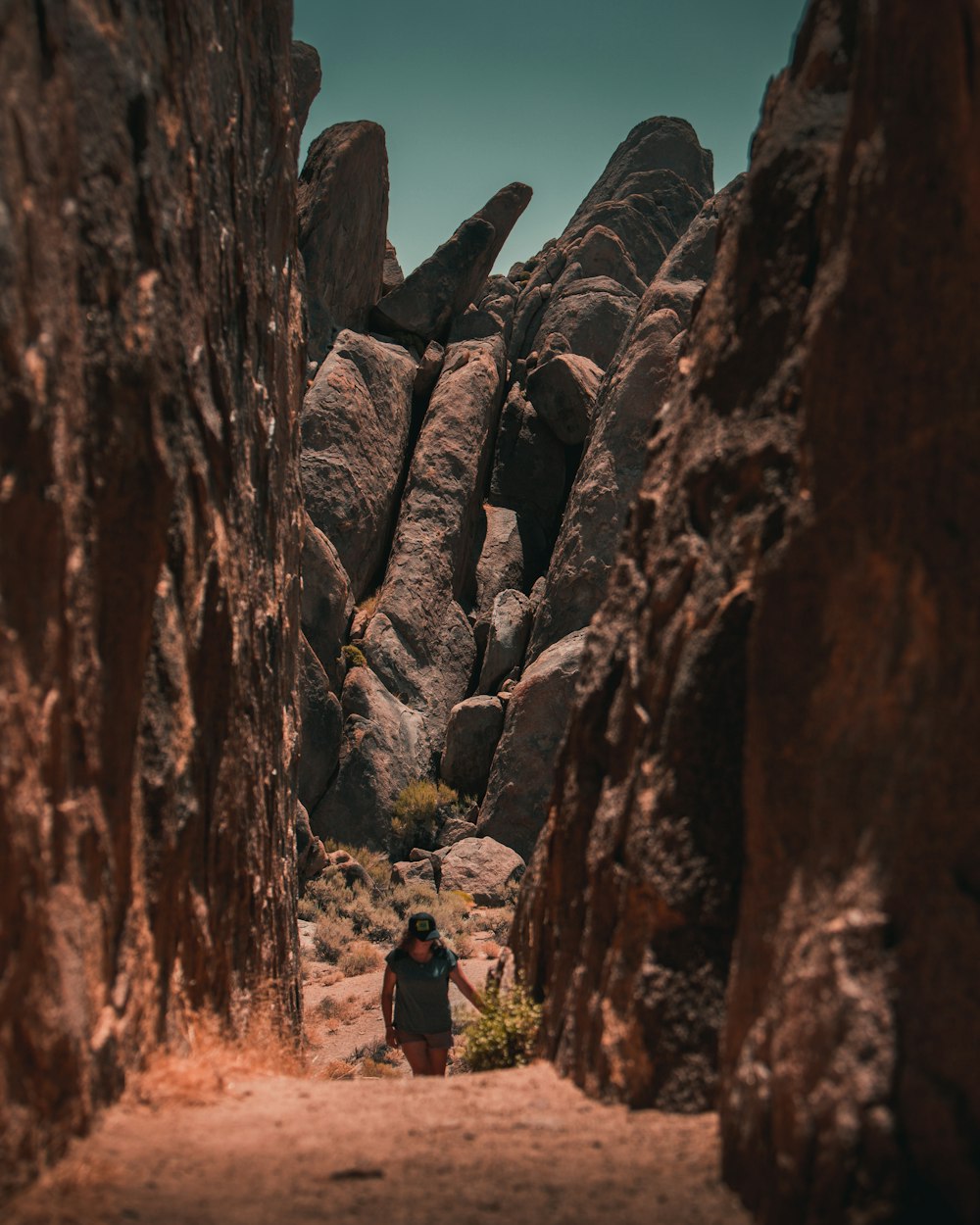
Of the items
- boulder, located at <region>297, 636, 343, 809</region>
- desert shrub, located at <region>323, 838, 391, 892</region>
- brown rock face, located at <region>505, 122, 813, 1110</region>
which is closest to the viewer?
brown rock face, located at <region>505, 122, 813, 1110</region>

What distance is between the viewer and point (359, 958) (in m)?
16.7

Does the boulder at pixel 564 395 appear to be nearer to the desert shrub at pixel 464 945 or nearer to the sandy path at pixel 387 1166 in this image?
the desert shrub at pixel 464 945

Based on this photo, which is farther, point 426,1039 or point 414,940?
point 426,1039

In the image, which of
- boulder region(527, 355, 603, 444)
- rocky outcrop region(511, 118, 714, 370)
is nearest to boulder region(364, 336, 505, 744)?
boulder region(527, 355, 603, 444)

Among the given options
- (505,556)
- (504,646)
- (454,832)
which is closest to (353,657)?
(504,646)

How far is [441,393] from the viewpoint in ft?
97.2

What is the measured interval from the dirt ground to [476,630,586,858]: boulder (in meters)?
17.2

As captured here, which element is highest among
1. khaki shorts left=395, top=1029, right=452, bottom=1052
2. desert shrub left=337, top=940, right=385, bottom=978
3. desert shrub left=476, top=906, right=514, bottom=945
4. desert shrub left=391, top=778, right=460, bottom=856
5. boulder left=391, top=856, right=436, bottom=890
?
desert shrub left=391, top=778, right=460, bottom=856

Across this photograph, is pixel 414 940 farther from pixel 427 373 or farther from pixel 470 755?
pixel 427 373

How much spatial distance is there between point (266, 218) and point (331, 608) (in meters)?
14.7

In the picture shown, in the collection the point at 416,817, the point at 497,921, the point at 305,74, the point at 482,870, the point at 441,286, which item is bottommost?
the point at 497,921

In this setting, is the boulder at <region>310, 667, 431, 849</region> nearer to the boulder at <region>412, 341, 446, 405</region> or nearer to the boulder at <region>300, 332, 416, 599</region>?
the boulder at <region>300, 332, 416, 599</region>

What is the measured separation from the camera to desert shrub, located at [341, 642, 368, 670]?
24.5m

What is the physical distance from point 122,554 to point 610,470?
21.7 m
